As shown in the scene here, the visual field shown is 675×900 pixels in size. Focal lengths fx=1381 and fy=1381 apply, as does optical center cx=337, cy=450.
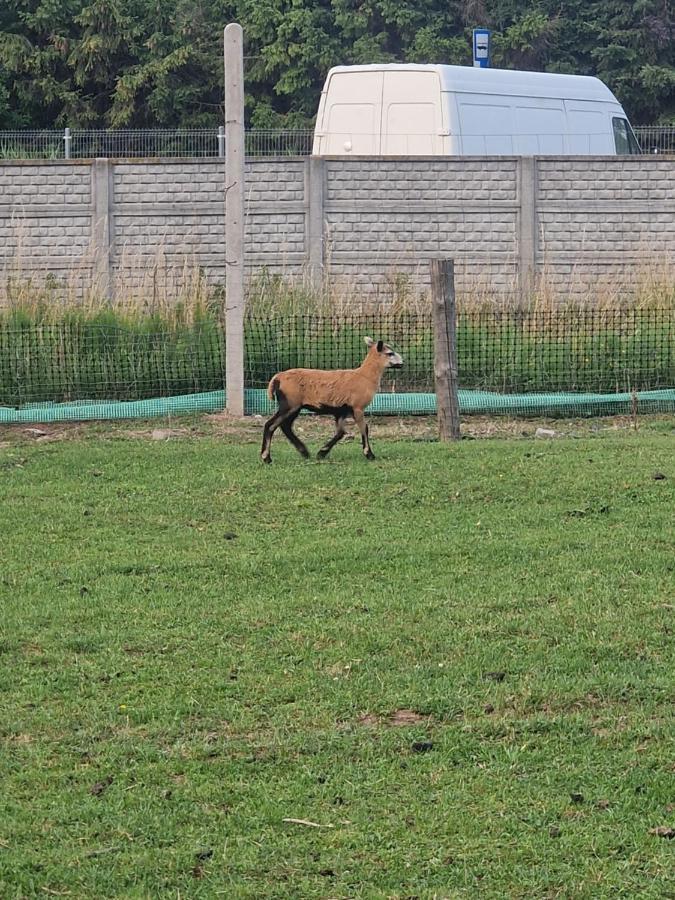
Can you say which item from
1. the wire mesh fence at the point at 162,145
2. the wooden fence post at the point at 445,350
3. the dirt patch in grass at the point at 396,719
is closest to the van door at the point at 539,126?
the wire mesh fence at the point at 162,145

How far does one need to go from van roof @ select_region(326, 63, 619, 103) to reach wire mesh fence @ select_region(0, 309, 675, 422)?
33.9ft

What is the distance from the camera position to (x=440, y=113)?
2344cm

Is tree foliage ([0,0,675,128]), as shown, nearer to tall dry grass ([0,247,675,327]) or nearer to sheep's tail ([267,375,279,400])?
tall dry grass ([0,247,675,327])

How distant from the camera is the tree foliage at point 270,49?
37.1 m

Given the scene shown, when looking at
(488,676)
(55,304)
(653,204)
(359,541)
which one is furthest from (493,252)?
(488,676)

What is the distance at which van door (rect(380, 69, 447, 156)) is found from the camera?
23.4m

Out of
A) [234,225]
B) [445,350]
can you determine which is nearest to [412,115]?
[234,225]

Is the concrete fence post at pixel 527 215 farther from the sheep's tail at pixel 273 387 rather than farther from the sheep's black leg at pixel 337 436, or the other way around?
the sheep's tail at pixel 273 387

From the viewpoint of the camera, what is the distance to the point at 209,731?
4820 mm

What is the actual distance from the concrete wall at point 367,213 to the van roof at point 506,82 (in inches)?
80.8

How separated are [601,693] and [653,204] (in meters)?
18.7

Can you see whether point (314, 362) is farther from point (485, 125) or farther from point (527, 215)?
point (485, 125)

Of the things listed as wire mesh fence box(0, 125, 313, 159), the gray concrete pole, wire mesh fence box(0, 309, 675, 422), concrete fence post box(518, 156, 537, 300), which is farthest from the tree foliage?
the gray concrete pole

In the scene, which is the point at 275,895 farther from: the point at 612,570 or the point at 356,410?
the point at 356,410
